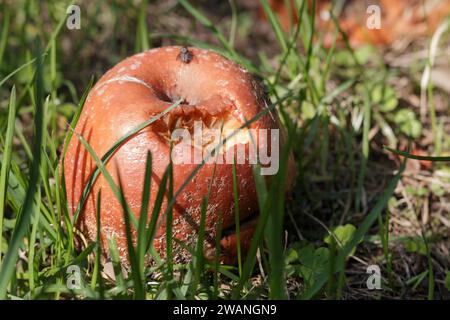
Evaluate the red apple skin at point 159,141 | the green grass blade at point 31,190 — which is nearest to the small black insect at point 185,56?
the red apple skin at point 159,141

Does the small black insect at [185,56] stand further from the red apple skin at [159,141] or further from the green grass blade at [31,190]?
the green grass blade at [31,190]

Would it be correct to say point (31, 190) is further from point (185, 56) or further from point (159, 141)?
point (185, 56)

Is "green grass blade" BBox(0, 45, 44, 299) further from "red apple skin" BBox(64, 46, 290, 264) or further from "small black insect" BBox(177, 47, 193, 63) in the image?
"small black insect" BBox(177, 47, 193, 63)

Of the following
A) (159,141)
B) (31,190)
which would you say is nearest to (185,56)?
(159,141)

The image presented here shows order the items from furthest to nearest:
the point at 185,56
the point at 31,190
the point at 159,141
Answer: the point at 185,56 < the point at 159,141 < the point at 31,190

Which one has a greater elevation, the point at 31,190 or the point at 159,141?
the point at 159,141

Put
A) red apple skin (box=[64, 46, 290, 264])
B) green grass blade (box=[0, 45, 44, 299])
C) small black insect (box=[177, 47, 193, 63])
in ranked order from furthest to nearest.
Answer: small black insect (box=[177, 47, 193, 63]) < red apple skin (box=[64, 46, 290, 264]) < green grass blade (box=[0, 45, 44, 299])

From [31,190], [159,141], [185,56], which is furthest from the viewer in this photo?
[185,56]

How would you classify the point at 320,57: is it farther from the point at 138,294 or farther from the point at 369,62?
the point at 138,294

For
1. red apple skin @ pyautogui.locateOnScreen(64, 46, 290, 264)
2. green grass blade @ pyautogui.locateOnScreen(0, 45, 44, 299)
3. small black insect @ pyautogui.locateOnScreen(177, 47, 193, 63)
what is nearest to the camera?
green grass blade @ pyautogui.locateOnScreen(0, 45, 44, 299)

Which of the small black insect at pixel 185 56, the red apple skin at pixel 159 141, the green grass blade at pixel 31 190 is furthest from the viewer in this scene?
the small black insect at pixel 185 56

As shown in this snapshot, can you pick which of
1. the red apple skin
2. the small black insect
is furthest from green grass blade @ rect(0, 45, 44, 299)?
the small black insect

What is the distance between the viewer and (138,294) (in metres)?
1.71

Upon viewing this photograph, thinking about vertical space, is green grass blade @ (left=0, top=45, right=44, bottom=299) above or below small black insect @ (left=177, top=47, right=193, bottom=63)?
below
